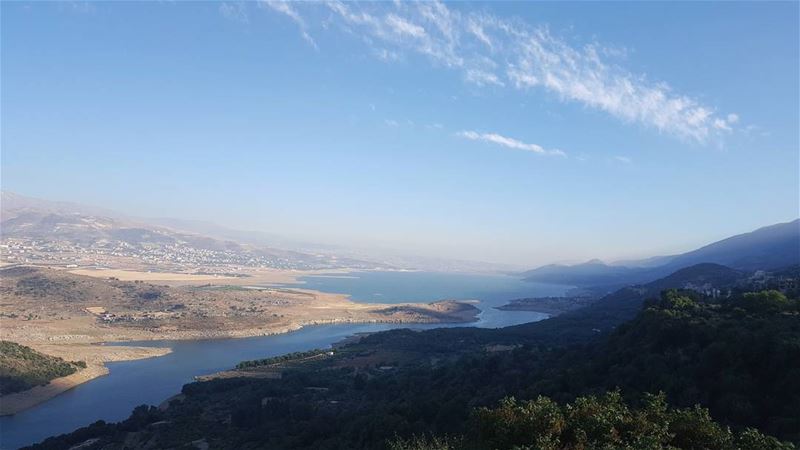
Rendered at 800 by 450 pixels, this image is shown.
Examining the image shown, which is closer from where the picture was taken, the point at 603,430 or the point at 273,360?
the point at 603,430

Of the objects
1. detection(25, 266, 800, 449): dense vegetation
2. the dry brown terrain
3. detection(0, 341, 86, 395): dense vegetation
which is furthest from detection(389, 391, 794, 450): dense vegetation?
the dry brown terrain

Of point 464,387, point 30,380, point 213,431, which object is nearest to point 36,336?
point 30,380

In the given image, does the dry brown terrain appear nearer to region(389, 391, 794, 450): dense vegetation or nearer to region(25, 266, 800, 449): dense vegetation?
region(25, 266, 800, 449): dense vegetation

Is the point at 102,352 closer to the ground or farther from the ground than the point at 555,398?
closer to the ground

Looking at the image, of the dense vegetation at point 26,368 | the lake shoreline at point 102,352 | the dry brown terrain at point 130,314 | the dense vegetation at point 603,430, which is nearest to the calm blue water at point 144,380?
the lake shoreline at point 102,352

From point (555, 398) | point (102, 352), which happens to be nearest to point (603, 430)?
point (555, 398)

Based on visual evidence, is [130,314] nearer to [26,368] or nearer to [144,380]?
[144,380]
